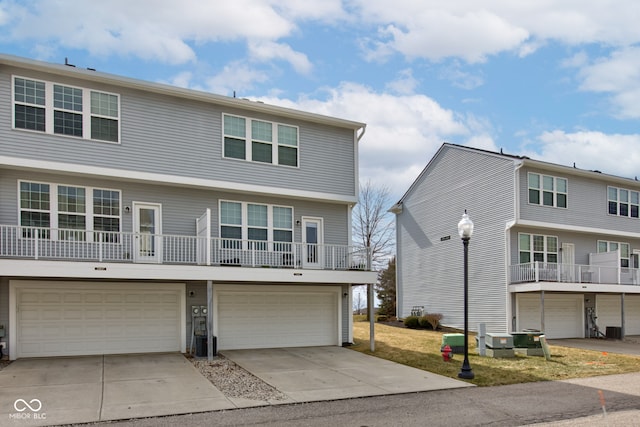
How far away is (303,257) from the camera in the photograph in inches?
687

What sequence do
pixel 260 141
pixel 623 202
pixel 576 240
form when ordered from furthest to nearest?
pixel 623 202, pixel 576 240, pixel 260 141

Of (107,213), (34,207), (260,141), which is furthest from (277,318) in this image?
(34,207)

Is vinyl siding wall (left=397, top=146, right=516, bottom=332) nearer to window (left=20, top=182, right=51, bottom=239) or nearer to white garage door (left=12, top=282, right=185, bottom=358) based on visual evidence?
white garage door (left=12, top=282, right=185, bottom=358)

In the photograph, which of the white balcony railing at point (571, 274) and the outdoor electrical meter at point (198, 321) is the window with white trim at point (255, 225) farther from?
the white balcony railing at point (571, 274)

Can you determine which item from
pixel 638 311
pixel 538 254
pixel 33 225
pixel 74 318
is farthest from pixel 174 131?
pixel 638 311

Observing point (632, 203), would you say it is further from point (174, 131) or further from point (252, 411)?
point (252, 411)

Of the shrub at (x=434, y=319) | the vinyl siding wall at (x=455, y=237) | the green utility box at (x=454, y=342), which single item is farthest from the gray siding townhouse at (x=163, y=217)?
the vinyl siding wall at (x=455, y=237)

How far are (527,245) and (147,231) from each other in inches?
658

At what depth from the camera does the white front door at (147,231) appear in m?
16.0

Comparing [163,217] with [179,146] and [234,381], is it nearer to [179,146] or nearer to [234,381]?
[179,146]

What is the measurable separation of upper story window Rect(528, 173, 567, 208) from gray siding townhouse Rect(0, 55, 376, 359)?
9.24m

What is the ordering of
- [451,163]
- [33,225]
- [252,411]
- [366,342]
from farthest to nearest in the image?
[451,163], [366,342], [33,225], [252,411]

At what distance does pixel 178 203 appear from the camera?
17.2 metres

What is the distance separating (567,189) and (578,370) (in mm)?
12605
